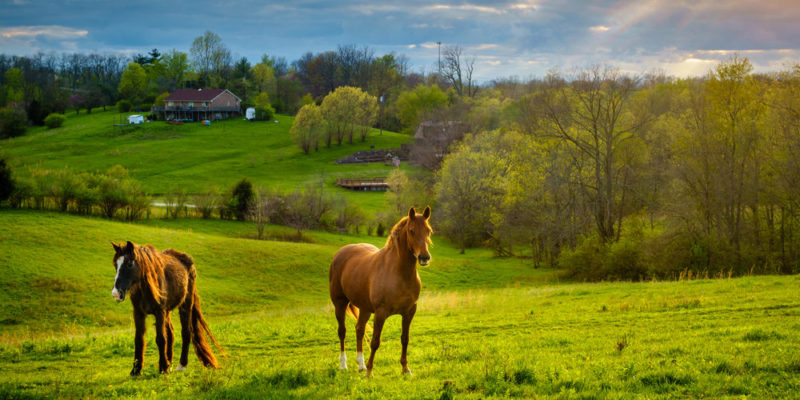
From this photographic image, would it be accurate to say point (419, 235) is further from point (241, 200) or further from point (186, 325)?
point (241, 200)

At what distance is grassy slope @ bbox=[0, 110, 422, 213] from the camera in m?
87.1

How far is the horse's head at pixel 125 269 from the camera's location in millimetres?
9305

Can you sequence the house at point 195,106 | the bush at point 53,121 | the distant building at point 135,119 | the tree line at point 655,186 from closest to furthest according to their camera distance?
the tree line at point 655,186 → the bush at point 53,121 → the distant building at point 135,119 → the house at point 195,106

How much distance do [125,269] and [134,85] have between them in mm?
148683

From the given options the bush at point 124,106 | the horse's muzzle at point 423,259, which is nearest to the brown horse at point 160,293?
the horse's muzzle at point 423,259

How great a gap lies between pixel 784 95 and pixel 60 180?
53390 mm

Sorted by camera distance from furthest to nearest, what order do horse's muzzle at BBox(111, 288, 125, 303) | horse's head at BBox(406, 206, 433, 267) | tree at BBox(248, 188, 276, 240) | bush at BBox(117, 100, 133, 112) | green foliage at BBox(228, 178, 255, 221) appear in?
bush at BBox(117, 100, 133, 112), green foliage at BBox(228, 178, 255, 221), tree at BBox(248, 188, 276, 240), horse's muzzle at BBox(111, 288, 125, 303), horse's head at BBox(406, 206, 433, 267)

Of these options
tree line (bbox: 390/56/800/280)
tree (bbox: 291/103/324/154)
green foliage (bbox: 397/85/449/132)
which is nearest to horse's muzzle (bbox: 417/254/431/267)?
tree line (bbox: 390/56/800/280)

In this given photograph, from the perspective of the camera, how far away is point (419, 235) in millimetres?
8727

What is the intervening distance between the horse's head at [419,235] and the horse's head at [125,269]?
16.0 feet

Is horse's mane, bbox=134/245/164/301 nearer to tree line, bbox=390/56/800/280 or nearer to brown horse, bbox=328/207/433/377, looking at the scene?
brown horse, bbox=328/207/433/377

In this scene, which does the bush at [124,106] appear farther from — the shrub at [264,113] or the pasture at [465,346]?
the pasture at [465,346]

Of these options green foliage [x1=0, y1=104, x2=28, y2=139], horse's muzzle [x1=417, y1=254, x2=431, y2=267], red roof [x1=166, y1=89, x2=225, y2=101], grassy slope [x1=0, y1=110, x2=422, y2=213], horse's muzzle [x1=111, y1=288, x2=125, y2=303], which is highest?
red roof [x1=166, y1=89, x2=225, y2=101]

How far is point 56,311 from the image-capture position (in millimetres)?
26375
